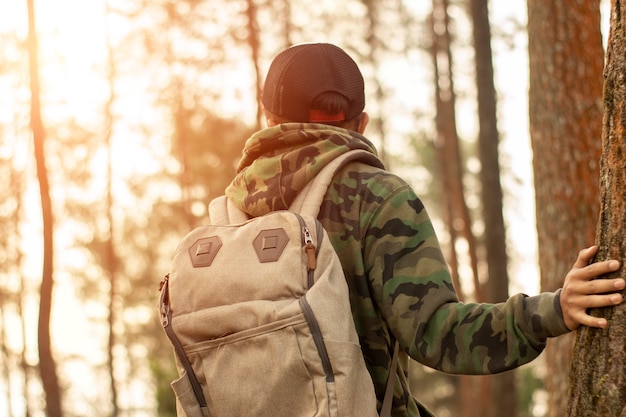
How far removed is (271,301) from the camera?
2396 mm

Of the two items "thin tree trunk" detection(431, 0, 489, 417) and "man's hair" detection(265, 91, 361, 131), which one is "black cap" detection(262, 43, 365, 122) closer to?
"man's hair" detection(265, 91, 361, 131)

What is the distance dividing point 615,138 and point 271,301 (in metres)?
1.11

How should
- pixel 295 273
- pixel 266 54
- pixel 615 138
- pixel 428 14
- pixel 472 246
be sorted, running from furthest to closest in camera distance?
pixel 428 14 → pixel 266 54 → pixel 472 246 → pixel 615 138 → pixel 295 273

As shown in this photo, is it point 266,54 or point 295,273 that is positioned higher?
point 266,54

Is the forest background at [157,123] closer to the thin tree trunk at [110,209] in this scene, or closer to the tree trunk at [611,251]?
the thin tree trunk at [110,209]

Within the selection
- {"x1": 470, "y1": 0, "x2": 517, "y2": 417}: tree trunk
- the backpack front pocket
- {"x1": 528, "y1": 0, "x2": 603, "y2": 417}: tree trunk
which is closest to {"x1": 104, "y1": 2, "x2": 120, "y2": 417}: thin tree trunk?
{"x1": 470, "y1": 0, "x2": 517, "y2": 417}: tree trunk

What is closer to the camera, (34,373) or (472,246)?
(472,246)

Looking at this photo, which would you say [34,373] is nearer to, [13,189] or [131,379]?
[131,379]

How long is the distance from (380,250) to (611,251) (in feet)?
2.08

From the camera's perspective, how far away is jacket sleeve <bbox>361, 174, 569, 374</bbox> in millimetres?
2312

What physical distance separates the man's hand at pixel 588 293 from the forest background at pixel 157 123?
12294mm

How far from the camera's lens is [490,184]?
12594 millimetres

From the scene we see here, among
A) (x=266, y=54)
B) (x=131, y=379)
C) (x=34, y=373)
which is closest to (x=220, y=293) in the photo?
(x=266, y=54)

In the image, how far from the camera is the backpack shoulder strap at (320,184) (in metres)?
2.53
